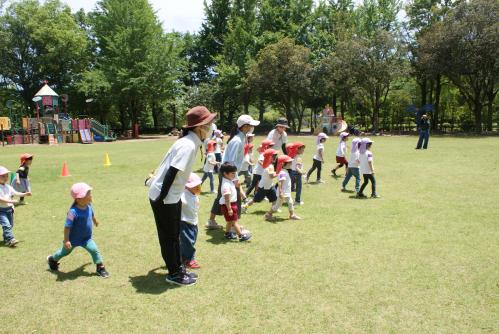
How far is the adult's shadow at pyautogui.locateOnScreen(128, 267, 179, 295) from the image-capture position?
470cm

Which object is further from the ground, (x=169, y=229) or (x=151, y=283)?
(x=169, y=229)

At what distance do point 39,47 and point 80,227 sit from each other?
47784 mm

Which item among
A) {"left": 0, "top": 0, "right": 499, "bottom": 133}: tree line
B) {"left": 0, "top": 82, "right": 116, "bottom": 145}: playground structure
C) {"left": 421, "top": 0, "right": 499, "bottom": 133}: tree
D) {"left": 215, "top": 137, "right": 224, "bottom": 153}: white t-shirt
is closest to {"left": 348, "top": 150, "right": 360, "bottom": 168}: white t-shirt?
{"left": 215, "top": 137, "right": 224, "bottom": 153}: white t-shirt

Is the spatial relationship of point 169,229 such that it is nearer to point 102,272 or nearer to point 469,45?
point 102,272

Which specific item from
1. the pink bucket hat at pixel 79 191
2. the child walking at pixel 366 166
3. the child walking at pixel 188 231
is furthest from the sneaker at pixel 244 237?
the child walking at pixel 366 166

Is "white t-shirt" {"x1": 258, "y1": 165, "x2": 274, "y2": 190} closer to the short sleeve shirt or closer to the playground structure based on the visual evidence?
the short sleeve shirt

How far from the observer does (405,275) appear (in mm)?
5027

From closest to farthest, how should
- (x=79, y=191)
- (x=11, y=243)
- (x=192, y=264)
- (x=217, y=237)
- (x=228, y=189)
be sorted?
(x=79, y=191)
(x=192, y=264)
(x=11, y=243)
(x=228, y=189)
(x=217, y=237)

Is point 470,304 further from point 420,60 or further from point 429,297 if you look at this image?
point 420,60

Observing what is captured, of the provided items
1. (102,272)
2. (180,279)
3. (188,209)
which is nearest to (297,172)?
(188,209)

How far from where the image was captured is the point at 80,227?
16.9 ft

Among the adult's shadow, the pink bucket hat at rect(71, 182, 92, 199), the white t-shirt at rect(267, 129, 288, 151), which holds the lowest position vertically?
the adult's shadow

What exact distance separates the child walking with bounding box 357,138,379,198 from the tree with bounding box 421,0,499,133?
2573 cm

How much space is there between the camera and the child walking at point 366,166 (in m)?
9.71
